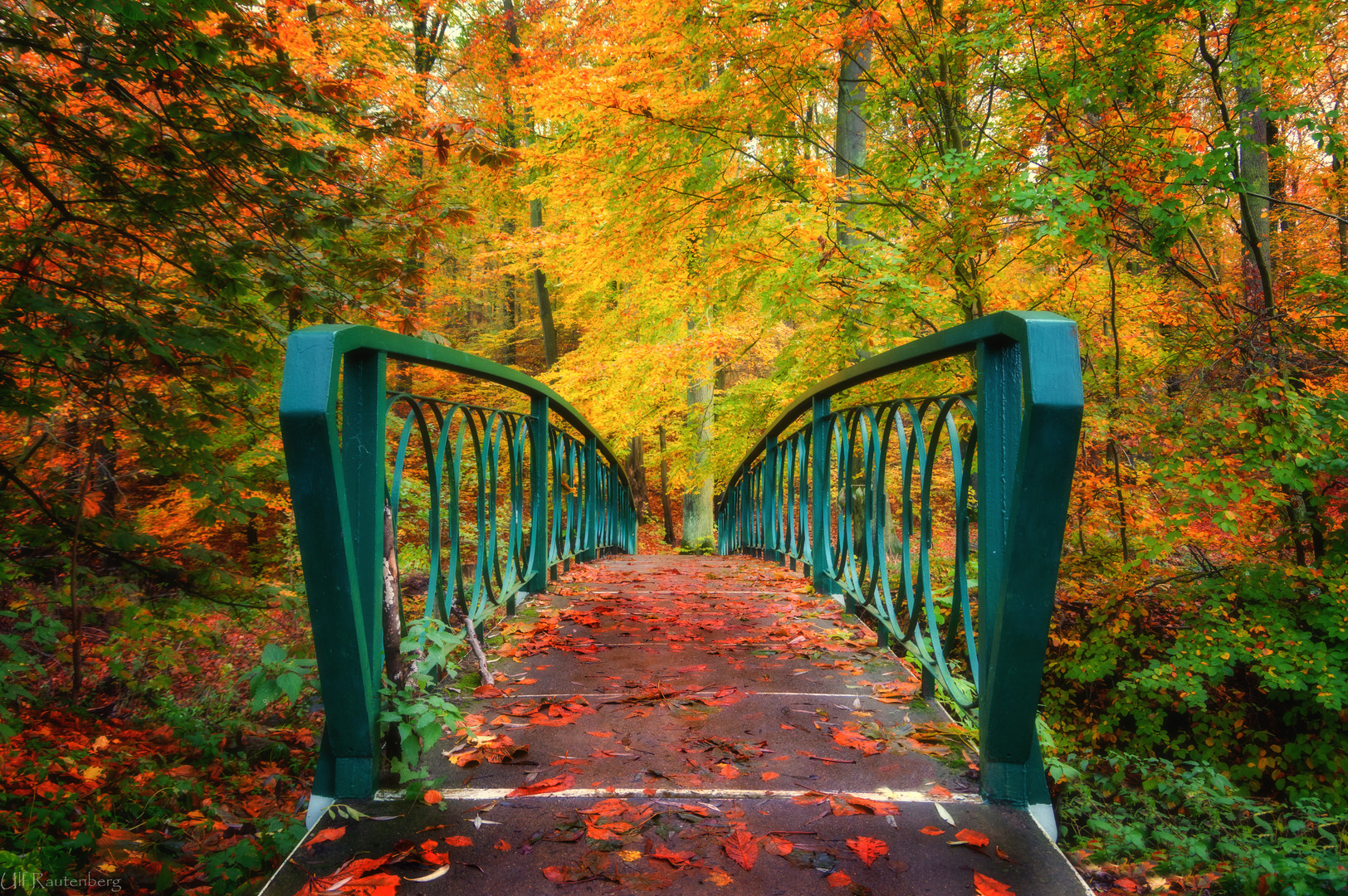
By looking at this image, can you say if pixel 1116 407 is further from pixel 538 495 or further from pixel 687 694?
pixel 687 694

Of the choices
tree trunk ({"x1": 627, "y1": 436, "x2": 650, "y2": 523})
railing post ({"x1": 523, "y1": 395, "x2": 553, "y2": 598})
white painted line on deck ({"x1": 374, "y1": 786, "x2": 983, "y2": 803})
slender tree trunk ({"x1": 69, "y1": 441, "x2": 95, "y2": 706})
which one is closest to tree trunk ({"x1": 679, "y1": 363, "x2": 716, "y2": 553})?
tree trunk ({"x1": 627, "y1": 436, "x2": 650, "y2": 523})

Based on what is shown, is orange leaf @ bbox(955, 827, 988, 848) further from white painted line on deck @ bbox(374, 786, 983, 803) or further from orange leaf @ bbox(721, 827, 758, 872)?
orange leaf @ bbox(721, 827, 758, 872)

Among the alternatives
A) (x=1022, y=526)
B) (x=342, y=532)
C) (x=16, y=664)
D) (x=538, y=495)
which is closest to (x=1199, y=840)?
(x=1022, y=526)

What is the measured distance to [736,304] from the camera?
7.02 meters

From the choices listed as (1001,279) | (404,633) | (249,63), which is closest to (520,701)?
(404,633)

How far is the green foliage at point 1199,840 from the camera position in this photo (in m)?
1.89

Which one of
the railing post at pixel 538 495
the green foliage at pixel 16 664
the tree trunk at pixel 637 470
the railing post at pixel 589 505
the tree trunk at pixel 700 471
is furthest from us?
the tree trunk at pixel 637 470

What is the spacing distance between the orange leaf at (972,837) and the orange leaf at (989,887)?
0.33 feet

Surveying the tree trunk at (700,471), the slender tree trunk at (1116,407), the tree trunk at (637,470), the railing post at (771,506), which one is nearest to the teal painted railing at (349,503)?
the railing post at (771,506)

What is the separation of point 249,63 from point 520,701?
127 inches

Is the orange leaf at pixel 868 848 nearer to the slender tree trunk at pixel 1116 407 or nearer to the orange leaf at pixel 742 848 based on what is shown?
the orange leaf at pixel 742 848

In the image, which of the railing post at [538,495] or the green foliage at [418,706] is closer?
the green foliage at [418,706]

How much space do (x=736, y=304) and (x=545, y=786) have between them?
5.93 meters

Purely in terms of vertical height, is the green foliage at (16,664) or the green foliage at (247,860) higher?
the green foliage at (16,664)
